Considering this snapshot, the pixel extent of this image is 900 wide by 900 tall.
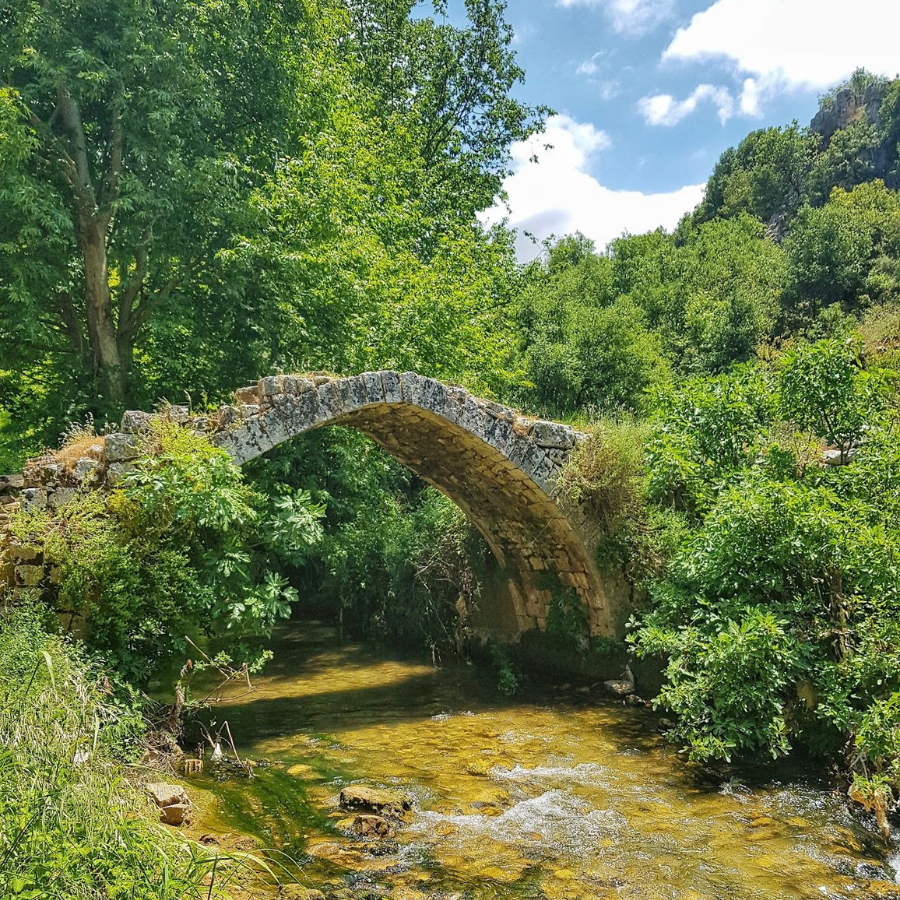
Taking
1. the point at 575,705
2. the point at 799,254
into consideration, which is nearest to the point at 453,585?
the point at 575,705

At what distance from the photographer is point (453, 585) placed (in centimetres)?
1005

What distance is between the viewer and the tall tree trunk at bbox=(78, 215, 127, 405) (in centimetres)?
967

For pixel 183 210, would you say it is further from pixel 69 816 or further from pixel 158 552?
pixel 69 816

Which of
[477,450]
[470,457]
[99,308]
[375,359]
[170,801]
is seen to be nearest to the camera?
[170,801]

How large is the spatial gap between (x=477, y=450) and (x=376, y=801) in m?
4.22

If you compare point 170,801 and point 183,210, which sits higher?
point 183,210

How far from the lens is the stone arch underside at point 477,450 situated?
6574 millimetres

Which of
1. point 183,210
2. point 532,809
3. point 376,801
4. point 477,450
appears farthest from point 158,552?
point 183,210

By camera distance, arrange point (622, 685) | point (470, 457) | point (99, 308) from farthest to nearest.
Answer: point (99, 308), point (470, 457), point (622, 685)

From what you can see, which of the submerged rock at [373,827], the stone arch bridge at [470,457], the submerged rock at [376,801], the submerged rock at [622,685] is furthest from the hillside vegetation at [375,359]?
the submerged rock at [373,827]

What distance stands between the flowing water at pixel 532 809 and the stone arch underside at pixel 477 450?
183 cm

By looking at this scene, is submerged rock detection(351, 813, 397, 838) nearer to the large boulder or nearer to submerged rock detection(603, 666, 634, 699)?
the large boulder

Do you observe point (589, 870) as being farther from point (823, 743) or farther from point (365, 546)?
point (365, 546)

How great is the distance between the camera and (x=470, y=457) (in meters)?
8.48
